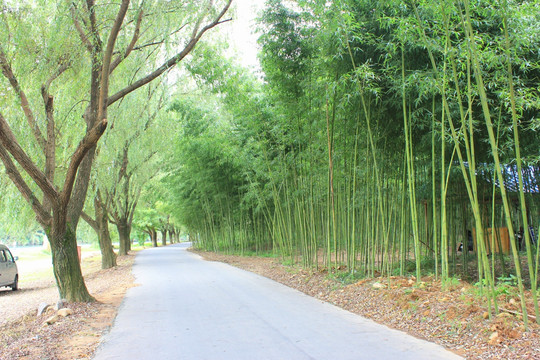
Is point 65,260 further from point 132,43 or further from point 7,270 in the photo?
point 7,270

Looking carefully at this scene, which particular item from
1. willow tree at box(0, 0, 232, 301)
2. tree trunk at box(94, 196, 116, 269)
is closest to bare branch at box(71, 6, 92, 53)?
willow tree at box(0, 0, 232, 301)

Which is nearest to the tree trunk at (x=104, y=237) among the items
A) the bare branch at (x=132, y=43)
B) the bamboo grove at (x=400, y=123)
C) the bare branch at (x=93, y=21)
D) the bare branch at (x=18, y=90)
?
the bamboo grove at (x=400, y=123)

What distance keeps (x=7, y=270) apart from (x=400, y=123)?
10655 mm

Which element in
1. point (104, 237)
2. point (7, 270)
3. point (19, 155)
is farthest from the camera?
point (104, 237)

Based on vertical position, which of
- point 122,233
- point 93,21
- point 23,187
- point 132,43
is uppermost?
point 93,21

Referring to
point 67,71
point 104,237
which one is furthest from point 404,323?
point 104,237

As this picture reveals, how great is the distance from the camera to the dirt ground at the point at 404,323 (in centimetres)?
355

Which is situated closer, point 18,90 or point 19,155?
point 19,155

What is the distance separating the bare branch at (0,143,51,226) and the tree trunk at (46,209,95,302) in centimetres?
22

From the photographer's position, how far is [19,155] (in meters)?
5.50

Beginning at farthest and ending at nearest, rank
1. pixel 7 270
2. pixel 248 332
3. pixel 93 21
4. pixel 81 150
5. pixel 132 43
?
pixel 7 270, pixel 132 43, pixel 93 21, pixel 81 150, pixel 248 332

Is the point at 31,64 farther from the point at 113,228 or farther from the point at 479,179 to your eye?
the point at 113,228

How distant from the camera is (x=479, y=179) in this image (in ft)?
22.5

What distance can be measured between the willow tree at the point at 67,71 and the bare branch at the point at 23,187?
0.01 m
